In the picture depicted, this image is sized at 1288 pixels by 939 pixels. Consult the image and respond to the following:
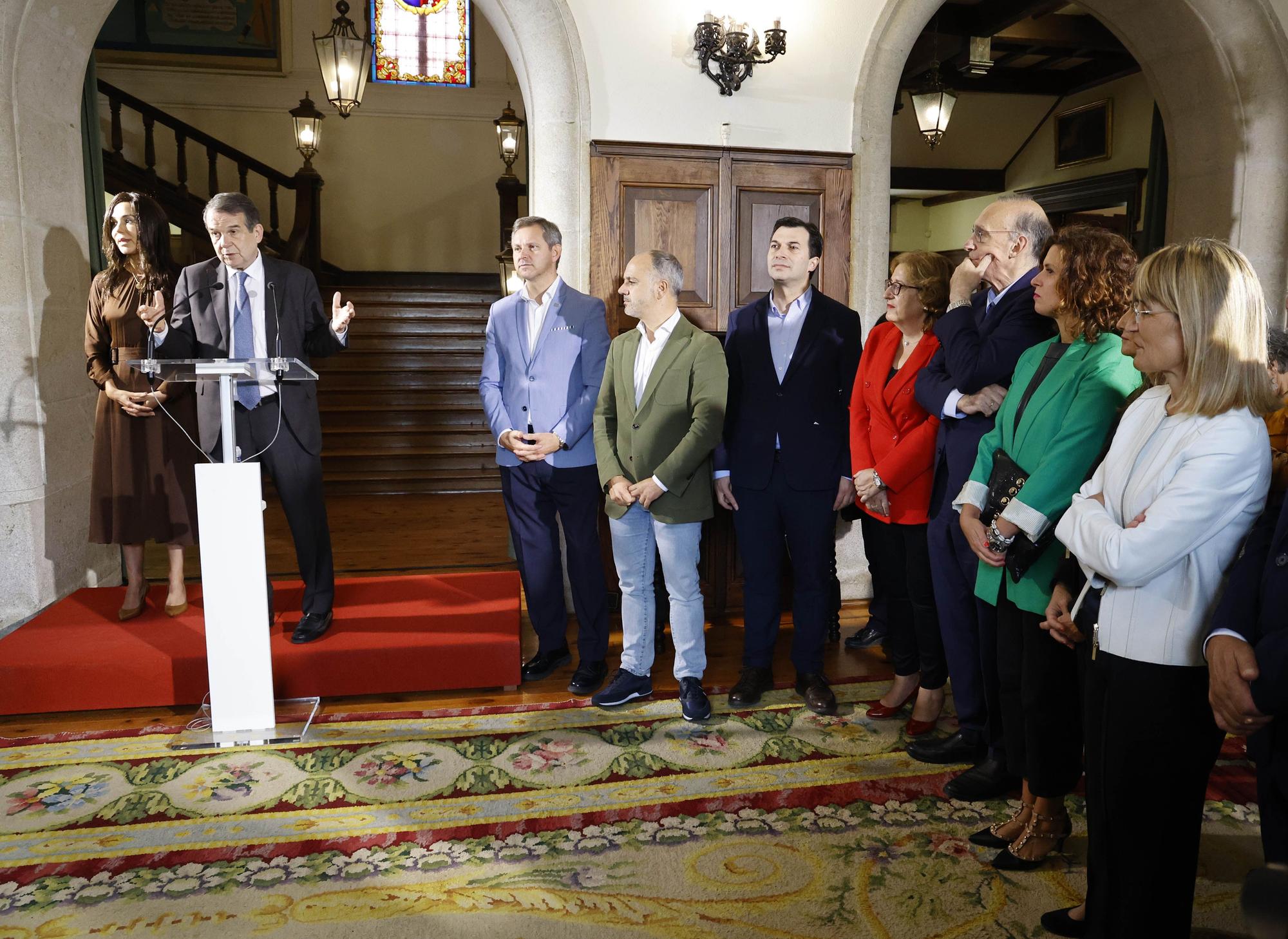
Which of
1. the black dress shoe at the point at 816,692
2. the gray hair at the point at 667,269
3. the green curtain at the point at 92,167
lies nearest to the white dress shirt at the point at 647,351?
the gray hair at the point at 667,269

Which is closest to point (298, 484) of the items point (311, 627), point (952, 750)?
point (311, 627)

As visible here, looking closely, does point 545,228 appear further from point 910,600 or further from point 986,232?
point 910,600

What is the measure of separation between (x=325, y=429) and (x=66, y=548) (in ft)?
13.3

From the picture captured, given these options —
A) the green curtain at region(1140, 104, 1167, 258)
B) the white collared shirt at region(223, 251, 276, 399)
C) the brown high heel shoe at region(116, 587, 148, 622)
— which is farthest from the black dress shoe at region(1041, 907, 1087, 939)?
the green curtain at region(1140, 104, 1167, 258)

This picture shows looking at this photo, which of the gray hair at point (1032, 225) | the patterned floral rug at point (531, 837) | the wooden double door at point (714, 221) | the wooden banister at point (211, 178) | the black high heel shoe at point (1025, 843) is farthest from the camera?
the wooden banister at point (211, 178)

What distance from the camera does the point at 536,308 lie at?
372 centimetres

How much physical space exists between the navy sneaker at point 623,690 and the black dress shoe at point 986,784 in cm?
117

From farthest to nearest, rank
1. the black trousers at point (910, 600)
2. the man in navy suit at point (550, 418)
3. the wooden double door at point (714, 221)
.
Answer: the wooden double door at point (714, 221), the man in navy suit at point (550, 418), the black trousers at point (910, 600)

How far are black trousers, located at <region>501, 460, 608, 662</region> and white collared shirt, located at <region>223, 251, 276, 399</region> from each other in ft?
3.32

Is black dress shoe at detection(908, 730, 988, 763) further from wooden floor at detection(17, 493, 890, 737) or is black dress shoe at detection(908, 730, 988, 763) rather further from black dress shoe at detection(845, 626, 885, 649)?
black dress shoe at detection(845, 626, 885, 649)

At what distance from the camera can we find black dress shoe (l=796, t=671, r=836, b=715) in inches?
137

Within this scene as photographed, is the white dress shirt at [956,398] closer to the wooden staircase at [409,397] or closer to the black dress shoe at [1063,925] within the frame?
the black dress shoe at [1063,925]

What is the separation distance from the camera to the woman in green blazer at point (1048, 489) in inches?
89.2

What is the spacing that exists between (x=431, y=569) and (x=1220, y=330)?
450 cm
